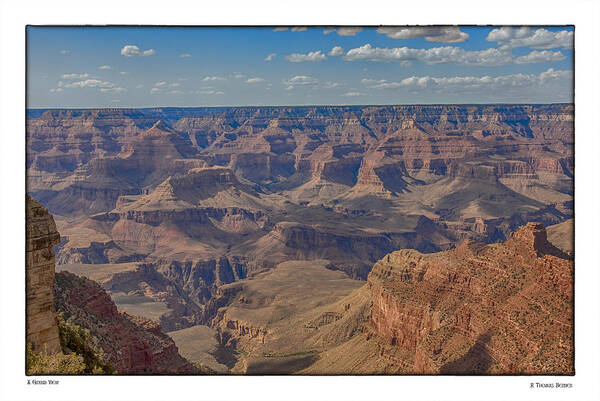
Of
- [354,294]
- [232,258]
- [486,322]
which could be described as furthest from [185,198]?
[486,322]

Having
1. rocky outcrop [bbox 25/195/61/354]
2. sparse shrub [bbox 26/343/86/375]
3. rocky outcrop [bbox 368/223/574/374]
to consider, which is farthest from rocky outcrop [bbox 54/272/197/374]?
rocky outcrop [bbox 368/223/574/374]

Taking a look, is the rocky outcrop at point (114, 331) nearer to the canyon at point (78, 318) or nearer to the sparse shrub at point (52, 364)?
the canyon at point (78, 318)

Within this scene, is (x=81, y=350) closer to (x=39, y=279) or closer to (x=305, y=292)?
(x=39, y=279)

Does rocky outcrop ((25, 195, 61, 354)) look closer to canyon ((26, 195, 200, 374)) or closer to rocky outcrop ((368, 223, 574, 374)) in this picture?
canyon ((26, 195, 200, 374))

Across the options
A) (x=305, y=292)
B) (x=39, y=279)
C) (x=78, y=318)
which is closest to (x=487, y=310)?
(x=78, y=318)

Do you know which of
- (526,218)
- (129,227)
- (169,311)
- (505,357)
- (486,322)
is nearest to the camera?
(505,357)
